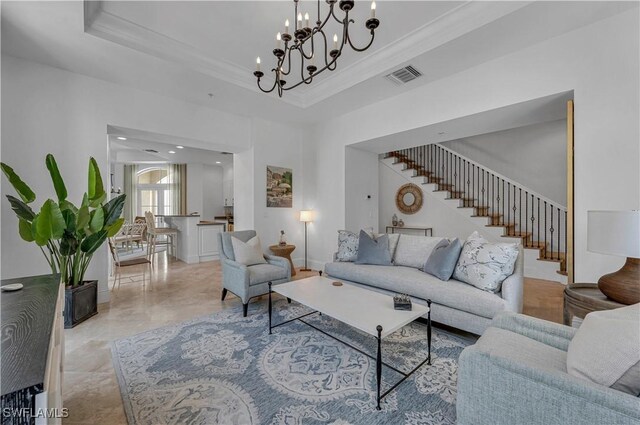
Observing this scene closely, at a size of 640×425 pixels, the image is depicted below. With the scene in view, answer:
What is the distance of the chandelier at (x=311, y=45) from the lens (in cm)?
182

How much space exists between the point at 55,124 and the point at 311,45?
3.35 metres

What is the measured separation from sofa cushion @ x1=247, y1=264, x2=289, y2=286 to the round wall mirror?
4453 millimetres

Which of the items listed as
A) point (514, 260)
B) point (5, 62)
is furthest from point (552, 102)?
point (5, 62)

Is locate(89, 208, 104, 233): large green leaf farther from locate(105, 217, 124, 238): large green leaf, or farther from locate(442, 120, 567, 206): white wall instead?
locate(442, 120, 567, 206): white wall

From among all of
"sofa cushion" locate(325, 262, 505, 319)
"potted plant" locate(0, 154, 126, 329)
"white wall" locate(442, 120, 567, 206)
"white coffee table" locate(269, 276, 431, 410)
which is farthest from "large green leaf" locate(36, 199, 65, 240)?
"white wall" locate(442, 120, 567, 206)


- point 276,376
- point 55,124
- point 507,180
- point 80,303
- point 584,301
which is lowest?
point 276,376

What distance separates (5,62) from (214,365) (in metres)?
4.13

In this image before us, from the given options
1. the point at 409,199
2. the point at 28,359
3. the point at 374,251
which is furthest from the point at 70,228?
the point at 409,199

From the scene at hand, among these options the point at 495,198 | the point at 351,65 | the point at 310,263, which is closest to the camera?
the point at 351,65

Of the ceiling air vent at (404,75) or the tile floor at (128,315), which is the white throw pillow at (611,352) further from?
the ceiling air vent at (404,75)

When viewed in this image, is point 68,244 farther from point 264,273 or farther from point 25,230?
point 264,273

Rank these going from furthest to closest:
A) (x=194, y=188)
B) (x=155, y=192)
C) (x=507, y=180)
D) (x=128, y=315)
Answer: (x=155, y=192) → (x=194, y=188) → (x=507, y=180) → (x=128, y=315)

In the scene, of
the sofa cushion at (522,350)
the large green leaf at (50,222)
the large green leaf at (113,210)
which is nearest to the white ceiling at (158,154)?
the large green leaf at (113,210)

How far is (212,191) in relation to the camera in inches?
392
